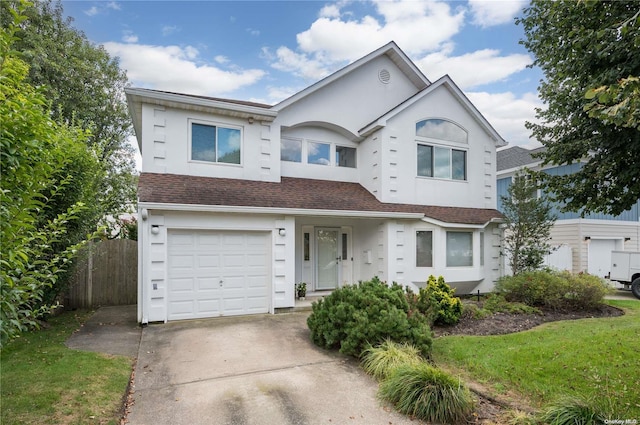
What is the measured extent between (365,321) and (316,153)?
7366mm

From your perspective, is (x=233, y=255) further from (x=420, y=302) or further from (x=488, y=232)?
(x=488, y=232)

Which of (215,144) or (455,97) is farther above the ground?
(455,97)

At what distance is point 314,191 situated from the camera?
36.3 ft

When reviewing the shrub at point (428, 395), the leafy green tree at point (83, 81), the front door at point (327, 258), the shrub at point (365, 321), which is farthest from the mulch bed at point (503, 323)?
the leafy green tree at point (83, 81)

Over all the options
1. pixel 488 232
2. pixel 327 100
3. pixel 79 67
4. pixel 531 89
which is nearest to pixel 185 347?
pixel 327 100

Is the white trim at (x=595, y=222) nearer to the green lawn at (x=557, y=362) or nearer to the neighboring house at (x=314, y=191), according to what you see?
the neighboring house at (x=314, y=191)

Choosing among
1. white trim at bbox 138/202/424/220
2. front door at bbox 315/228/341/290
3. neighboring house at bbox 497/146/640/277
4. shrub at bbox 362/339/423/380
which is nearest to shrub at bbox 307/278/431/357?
shrub at bbox 362/339/423/380

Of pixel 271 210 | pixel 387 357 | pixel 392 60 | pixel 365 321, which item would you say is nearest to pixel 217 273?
pixel 271 210

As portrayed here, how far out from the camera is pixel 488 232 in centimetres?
1293

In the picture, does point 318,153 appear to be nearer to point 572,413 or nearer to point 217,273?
point 217,273

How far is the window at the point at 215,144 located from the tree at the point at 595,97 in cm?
792

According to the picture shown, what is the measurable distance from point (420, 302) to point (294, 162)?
6.21 metres

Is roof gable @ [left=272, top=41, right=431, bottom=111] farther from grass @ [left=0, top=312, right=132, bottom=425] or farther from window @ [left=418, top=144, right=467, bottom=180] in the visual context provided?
grass @ [left=0, top=312, right=132, bottom=425]

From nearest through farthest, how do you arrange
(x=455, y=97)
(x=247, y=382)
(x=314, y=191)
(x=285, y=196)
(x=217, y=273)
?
(x=247, y=382) < (x=217, y=273) < (x=285, y=196) < (x=314, y=191) < (x=455, y=97)
